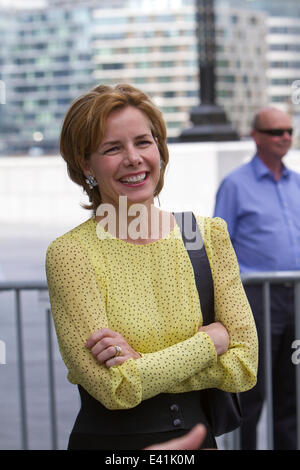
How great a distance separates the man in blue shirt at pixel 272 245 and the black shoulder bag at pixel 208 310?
1960mm

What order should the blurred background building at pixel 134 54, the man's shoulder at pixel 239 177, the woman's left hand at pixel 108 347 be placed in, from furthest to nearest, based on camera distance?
the blurred background building at pixel 134 54 → the man's shoulder at pixel 239 177 → the woman's left hand at pixel 108 347

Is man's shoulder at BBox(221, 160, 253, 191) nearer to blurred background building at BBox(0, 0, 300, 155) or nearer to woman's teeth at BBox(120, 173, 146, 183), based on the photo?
woman's teeth at BBox(120, 173, 146, 183)

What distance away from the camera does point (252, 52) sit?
71.3 m

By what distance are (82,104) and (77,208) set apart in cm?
1178

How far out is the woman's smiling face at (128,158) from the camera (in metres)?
1.92

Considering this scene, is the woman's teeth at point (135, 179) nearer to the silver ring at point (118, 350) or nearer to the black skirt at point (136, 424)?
the silver ring at point (118, 350)

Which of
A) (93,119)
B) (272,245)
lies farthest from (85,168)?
(272,245)

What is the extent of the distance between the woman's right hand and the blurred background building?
44.4 meters

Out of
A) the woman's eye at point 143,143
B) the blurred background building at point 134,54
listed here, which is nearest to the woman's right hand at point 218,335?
the woman's eye at point 143,143

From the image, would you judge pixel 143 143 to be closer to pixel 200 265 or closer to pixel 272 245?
pixel 200 265

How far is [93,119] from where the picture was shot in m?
1.90

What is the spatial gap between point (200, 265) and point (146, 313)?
187 mm
